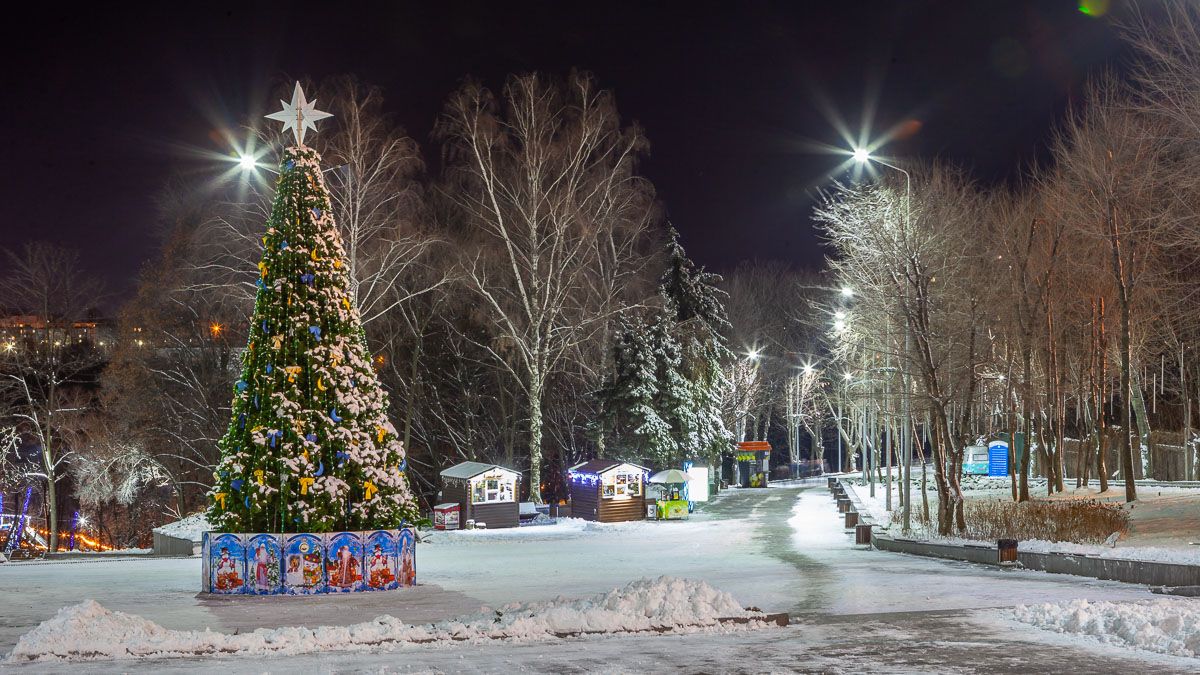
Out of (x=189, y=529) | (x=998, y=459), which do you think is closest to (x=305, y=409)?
(x=189, y=529)

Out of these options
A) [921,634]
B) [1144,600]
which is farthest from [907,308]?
[921,634]

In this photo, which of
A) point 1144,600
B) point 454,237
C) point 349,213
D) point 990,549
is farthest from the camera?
point 454,237

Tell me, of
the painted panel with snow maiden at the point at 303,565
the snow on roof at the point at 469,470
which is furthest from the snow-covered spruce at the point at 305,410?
the snow on roof at the point at 469,470

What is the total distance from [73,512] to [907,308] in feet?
168

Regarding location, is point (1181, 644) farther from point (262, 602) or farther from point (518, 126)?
point (518, 126)

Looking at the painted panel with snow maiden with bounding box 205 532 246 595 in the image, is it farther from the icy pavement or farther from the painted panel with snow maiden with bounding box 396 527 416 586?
the painted panel with snow maiden with bounding box 396 527 416 586

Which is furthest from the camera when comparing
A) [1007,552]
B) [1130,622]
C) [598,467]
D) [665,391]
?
[665,391]

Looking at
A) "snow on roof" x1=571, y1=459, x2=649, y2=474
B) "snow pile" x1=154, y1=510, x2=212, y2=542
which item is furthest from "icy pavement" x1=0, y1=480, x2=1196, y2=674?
"snow on roof" x1=571, y1=459, x2=649, y2=474

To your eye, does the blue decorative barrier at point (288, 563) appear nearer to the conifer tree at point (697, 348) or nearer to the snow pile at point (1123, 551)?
the snow pile at point (1123, 551)

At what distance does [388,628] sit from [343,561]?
547cm

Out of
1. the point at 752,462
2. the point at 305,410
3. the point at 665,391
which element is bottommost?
the point at 752,462

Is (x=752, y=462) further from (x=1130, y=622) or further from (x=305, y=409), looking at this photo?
(x=1130, y=622)

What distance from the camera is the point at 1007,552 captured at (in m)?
19.8

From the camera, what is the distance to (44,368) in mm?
44031
